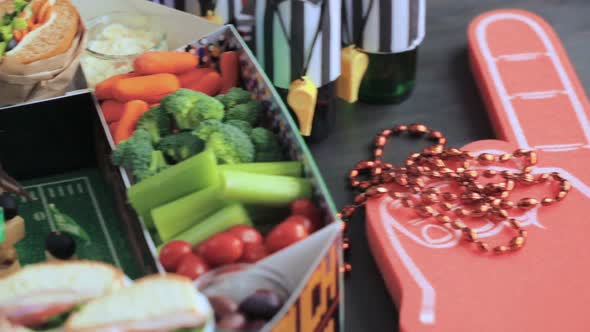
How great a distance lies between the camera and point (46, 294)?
2.96ft

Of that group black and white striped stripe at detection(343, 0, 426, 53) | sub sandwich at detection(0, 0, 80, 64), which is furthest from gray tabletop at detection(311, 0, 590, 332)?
sub sandwich at detection(0, 0, 80, 64)

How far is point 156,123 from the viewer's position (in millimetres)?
1265

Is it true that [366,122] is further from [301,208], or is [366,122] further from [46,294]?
[46,294]

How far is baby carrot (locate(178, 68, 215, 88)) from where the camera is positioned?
1.37 metres

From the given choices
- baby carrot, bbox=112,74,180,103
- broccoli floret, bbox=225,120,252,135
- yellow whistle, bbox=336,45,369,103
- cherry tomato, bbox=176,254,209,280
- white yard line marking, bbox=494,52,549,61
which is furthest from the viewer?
white yard line marking, bbox=494,52,549,61

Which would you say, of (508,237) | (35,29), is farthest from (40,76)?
(508,237)

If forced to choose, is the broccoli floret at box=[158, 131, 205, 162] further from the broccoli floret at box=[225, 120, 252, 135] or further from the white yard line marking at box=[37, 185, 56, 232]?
the white yard line marking at box=[37, 185, 56, 232]

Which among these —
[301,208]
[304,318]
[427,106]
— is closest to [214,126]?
[301,208]

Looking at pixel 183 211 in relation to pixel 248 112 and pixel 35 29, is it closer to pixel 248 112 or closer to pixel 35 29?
pixel 248 112

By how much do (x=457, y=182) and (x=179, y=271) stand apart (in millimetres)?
540

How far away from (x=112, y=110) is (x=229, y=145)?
245 mm

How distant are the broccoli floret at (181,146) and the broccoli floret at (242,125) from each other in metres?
0.06


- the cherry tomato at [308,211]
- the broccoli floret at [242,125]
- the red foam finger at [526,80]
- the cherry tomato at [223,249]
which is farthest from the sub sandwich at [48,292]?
the red foam finger at [526,80]

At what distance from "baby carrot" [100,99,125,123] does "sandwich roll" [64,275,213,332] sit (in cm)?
49
